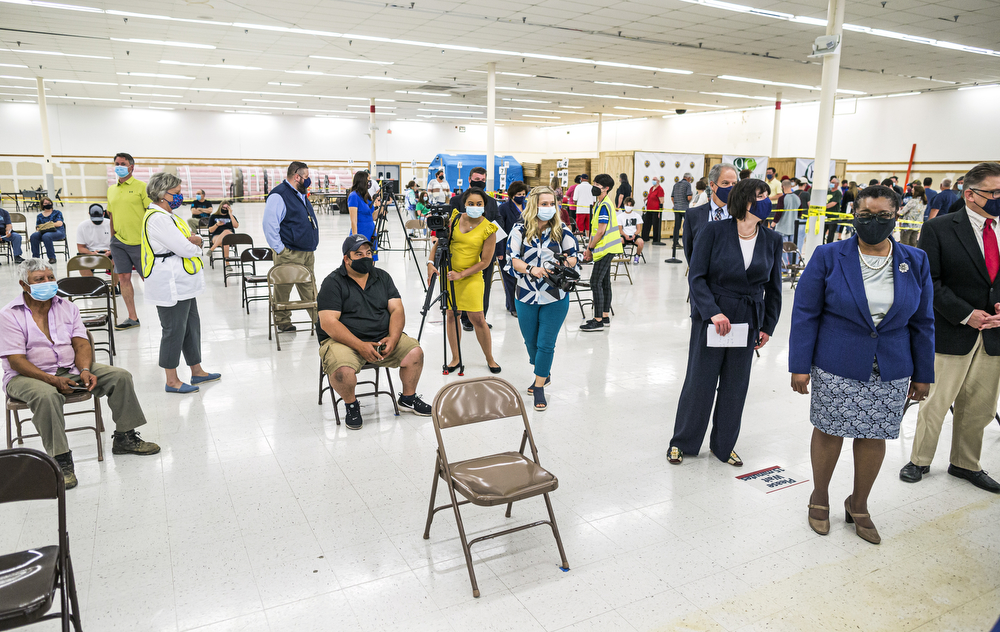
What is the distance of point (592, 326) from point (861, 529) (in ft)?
13.4

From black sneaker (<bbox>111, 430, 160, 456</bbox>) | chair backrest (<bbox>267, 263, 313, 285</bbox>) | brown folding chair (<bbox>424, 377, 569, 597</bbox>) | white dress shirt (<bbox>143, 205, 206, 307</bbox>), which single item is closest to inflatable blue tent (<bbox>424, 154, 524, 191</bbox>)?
chair backrest (<bbox>267, 263, 313, 285</bbox>)

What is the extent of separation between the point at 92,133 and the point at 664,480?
29445 mm

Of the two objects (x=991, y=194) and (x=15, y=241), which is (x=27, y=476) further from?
(x=15, y=241)

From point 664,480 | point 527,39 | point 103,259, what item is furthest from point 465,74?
point 664,480

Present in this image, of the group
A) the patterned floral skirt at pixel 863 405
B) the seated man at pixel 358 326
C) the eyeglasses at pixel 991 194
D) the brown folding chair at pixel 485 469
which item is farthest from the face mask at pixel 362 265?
the eyeglasses at pixel 991 194

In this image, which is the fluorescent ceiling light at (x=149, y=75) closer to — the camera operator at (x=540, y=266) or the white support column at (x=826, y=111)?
the white support column at (x=826, y=111)

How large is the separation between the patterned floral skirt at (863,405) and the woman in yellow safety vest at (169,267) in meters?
3.99

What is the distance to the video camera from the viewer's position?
405 cm

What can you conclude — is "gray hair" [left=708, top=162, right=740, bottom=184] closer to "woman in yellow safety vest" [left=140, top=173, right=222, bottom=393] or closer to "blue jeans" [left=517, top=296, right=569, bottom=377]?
"blue jeans" [left=517, top=296, right=569, bottom=377]

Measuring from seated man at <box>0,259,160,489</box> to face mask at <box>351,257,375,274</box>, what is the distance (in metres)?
1.41

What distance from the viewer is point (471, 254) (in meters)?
4.69

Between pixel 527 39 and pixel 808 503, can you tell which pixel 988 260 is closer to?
pixel 808 503

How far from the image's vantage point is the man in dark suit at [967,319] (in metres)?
3.01

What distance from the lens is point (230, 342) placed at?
6.01 m
